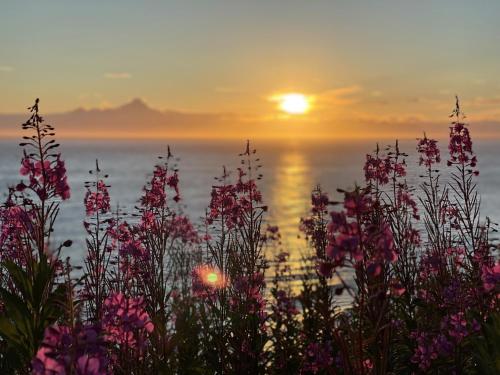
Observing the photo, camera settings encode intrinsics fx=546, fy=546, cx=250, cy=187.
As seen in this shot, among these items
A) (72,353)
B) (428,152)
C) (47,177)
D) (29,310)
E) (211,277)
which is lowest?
(211,277)

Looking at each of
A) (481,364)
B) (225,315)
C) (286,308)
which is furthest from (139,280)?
(286,308)

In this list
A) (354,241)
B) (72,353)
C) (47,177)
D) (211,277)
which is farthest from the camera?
(211,277)

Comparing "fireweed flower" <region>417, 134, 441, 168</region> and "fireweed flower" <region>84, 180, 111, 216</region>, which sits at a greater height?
"fireweed flower" <region>417, 134, 441, 168</region>

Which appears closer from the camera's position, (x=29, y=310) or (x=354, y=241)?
(x=354, y=241)

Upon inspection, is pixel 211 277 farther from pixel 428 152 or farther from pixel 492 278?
pixel 492 278

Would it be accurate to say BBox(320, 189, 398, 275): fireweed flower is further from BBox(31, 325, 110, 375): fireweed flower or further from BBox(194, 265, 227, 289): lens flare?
BBox(194, 265, 227, 289): lens flare

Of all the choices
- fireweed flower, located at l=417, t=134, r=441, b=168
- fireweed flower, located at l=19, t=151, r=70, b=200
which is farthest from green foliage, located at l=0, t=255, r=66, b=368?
fireweed flower, located at l=417, t=134, r=441, b=168

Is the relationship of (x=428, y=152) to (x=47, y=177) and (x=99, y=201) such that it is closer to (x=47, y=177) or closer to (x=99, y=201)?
(x=99, y=201)

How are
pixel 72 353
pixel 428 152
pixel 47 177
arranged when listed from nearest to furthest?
pixel 72 353
pixel 47 177
pixel 428 152

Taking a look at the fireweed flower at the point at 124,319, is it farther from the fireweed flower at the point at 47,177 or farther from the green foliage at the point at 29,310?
the fireweed flower at the point at 47,177

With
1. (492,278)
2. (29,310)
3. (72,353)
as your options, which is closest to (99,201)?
(29,310)

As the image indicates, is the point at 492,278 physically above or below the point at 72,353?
below

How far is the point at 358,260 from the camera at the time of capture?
106 inches

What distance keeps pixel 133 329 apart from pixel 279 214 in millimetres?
73339
